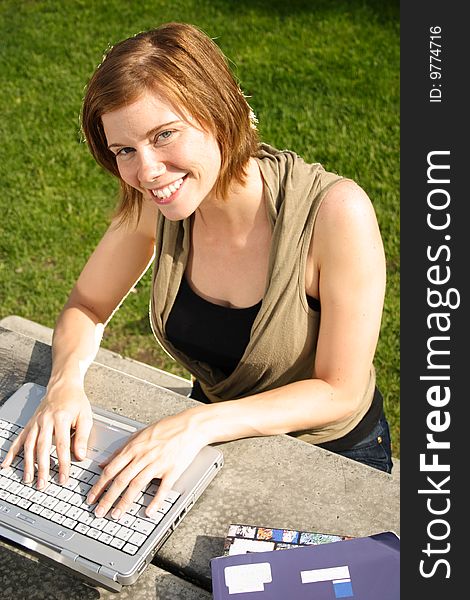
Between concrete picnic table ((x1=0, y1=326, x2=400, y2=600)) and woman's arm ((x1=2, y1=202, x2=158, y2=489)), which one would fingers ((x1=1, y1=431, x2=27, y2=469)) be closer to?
woman's arm ((x1=2, y1=202, x2=158, y2=489))

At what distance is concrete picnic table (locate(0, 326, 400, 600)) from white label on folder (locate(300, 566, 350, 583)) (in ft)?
0.49

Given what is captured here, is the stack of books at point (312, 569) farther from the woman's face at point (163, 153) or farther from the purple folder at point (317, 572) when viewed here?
the woman's face at point (163, 153)

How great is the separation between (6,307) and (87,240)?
1.84ft

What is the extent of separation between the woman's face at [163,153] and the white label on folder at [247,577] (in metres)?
0.83

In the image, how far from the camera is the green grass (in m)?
4.01

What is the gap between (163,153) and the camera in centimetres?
182

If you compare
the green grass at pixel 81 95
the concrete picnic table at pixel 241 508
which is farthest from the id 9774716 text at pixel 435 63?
the green grass at pixel 81 95

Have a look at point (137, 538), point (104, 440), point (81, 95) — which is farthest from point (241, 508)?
point (81, 95)

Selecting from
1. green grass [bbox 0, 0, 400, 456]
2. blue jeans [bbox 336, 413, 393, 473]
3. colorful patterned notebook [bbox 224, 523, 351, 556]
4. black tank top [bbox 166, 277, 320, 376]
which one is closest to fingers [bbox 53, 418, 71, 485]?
colorful patterned notebook [bbox 224, 523, 351, 556]

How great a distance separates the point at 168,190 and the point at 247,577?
867 mm

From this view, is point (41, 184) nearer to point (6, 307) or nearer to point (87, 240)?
point (87, 240)

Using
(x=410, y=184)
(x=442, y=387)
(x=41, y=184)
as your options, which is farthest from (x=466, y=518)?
(x=41, y=184)

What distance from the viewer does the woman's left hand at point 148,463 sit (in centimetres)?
159

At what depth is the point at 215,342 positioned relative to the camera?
2.16m
